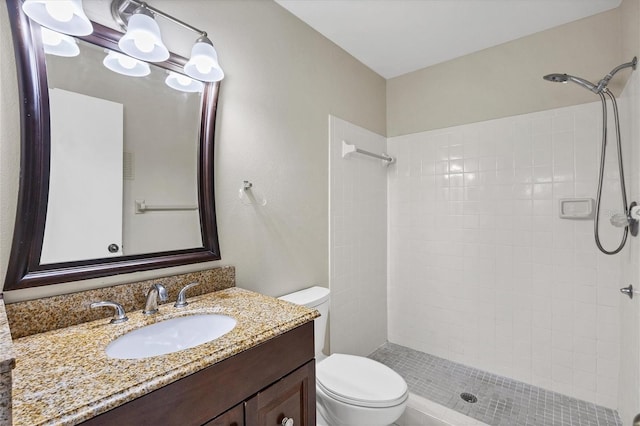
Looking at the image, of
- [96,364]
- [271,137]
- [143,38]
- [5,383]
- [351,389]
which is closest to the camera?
[5,383]

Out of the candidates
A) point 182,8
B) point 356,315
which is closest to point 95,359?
point 182,8

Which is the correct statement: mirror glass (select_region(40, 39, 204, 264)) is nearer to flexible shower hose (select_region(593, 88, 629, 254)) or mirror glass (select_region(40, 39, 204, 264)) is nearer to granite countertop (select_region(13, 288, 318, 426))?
granite countertop (select_region(13, 288, 318, 426))

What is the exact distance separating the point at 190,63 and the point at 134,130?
36 centimetres

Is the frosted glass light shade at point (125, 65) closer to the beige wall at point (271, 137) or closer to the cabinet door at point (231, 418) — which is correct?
the beige wall at point (271, 137)

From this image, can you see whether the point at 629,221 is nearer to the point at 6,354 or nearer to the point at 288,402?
the point at 288,402

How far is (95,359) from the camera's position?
749 mm

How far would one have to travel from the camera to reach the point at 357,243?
233cm

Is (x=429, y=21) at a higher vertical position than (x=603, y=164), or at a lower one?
higher

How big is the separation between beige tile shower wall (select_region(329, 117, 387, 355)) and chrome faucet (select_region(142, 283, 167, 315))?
1.20 meters

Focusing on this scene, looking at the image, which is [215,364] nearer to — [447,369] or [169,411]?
[169,411]

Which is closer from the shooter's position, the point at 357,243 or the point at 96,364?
the point at 96,364

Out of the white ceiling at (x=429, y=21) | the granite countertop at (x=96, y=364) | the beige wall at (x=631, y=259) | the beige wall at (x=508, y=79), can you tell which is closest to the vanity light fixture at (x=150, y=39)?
the white ceiling at (x=429, y=21)

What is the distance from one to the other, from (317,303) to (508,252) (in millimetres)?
1432

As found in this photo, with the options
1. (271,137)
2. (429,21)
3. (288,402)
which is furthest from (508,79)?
(288,402)
